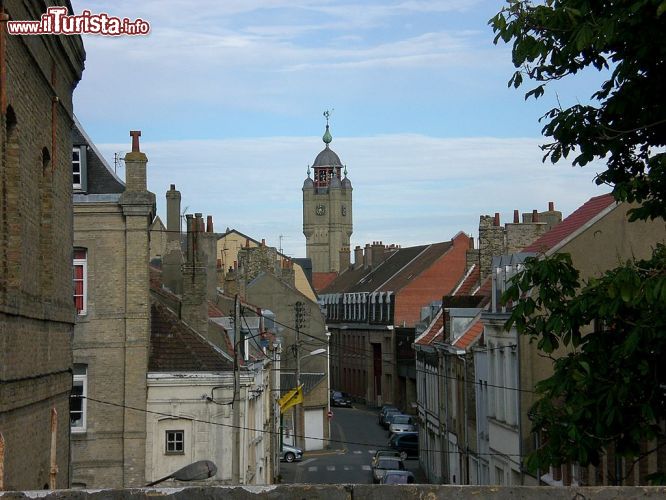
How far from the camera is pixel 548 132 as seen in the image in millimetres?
13883

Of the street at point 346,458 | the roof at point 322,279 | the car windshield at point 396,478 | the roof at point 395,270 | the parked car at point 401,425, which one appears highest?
the roof at point 322,279

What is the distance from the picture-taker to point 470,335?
38938 mm

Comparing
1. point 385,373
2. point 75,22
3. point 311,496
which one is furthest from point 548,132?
point 385,373

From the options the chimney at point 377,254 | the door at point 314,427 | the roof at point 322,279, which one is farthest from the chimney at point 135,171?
the roof at point 322,279

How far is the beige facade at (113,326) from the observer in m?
30.2

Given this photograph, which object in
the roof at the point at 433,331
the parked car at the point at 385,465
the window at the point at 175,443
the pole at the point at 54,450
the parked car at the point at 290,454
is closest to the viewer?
the pole at the point at 54,450

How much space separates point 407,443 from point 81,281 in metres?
28.5

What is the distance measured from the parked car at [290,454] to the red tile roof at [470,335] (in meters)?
18.0

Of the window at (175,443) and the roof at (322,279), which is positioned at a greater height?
the roof at (322,279)

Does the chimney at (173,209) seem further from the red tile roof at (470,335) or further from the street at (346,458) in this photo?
the red tile roof at (470,335)

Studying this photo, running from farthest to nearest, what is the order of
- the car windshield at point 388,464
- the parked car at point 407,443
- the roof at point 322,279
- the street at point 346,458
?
1. the roof at point 322,279
2. the parked car at point 407,443
3. the street at point 346,458
4. the car windshield at point 388,464

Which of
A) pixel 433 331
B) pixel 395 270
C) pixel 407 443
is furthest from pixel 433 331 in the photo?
pixel 395 270

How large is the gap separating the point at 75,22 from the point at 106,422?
19.1 m

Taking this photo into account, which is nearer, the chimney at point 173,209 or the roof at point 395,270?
the chimney at point 173,209
